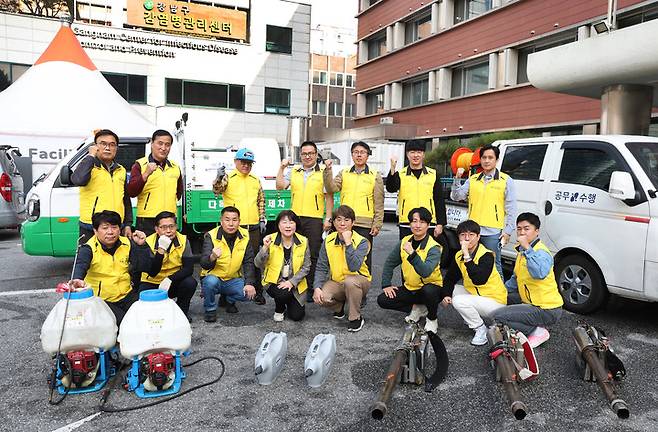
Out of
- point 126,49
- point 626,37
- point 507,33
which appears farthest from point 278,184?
point 126,49

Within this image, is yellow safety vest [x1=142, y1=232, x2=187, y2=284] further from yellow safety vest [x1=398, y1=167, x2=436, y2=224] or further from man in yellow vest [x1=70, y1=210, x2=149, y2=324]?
yellow safety vest [x1=398, y1=167, x2=436, y2=224]

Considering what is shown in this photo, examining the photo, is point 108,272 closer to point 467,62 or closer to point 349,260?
point 349,260

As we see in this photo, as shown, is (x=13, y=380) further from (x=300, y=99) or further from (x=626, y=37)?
(x=300, y=99)

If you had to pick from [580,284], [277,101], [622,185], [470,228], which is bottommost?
[580,284]

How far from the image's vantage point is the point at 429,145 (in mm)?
24156

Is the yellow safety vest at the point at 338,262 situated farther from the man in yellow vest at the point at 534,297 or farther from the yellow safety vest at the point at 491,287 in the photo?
the man in yellow vest at the point at 534,297

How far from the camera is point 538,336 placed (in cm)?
437

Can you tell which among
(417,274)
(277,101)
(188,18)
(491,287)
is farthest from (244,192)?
(188,18)

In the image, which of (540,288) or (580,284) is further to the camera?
(580,284)

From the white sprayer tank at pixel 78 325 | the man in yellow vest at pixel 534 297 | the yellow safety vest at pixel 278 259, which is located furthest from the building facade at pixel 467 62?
the white sprayer tank at pixel 78 325

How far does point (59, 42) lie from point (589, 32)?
50.5ft

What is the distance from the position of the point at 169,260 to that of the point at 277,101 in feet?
66.0

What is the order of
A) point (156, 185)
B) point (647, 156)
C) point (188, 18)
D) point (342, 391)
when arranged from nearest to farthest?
point (342, 391) → point (647, 156) → point (156, 185) → point (188, 18)

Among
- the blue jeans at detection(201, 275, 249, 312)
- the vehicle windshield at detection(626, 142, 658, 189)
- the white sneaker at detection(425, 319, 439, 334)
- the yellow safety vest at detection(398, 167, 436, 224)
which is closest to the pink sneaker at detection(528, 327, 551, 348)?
the white sneaker at detection(425, 319, 439, 334)
